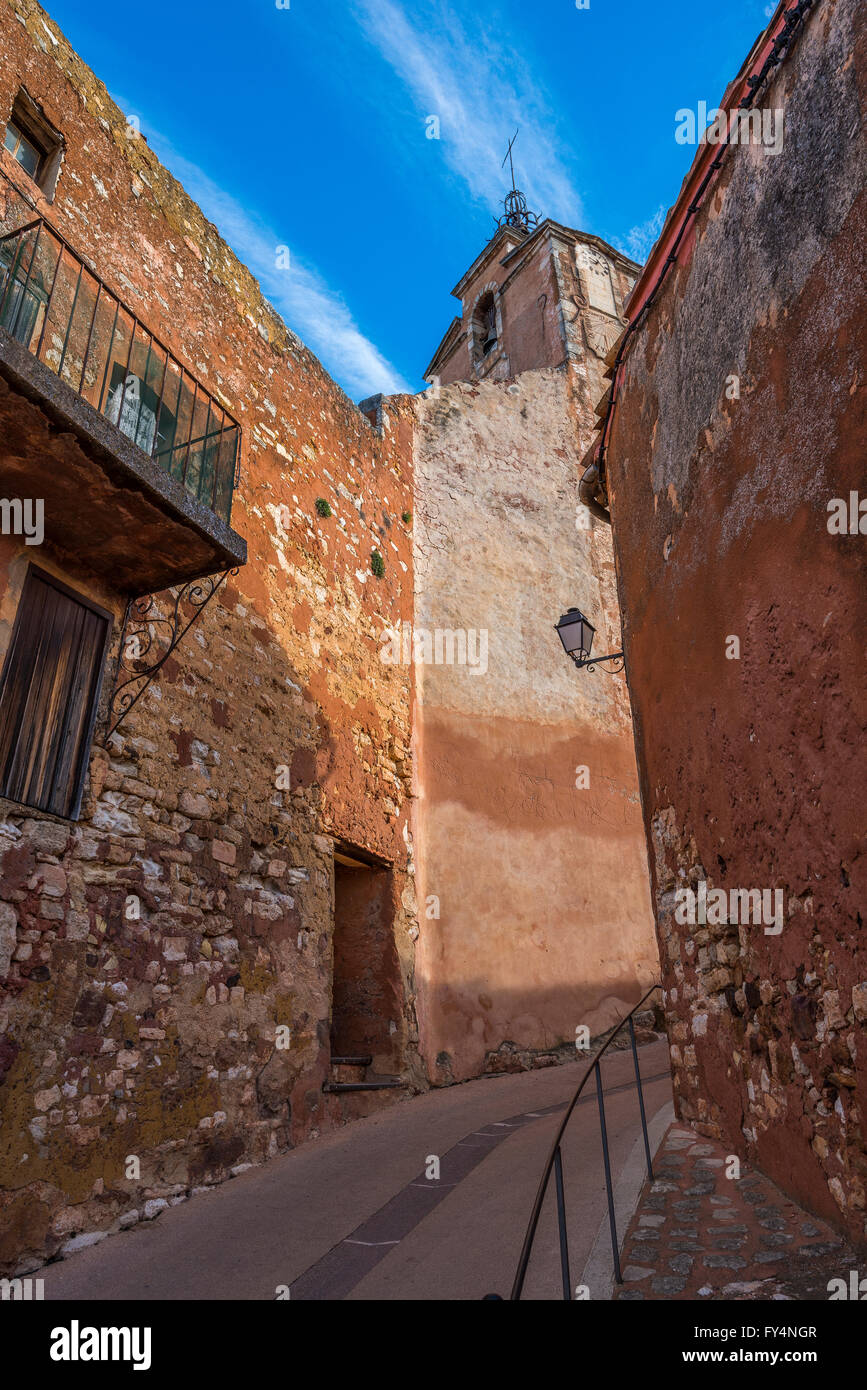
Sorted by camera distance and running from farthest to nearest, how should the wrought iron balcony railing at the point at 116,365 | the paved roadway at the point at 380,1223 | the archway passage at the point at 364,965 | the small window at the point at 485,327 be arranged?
the small window at the point at 485,327 < the archway passage at the point at 364,965 < the wrought iron balcony railing at the point at 116,365 < the paved roadway at the point at 380,1223

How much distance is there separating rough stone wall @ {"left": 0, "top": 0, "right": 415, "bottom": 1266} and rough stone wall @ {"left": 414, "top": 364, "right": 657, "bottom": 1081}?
715 millimetres

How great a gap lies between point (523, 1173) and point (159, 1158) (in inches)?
87.0

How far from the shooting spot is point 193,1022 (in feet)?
18.9

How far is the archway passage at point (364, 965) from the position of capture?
822cm

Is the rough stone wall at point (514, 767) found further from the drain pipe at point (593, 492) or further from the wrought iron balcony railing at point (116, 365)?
the wrought iron balcony railing at point (116, 365)

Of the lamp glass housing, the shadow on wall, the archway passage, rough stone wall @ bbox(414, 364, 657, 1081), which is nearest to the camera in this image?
the lamp glass housing

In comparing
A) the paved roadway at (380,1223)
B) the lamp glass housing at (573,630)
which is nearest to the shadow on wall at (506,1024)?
the paved roadway at (380,1223)

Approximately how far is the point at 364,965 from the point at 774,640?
576 centimetres

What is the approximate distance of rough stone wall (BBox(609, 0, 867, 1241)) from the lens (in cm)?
360

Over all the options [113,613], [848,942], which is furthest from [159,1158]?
[848,942]

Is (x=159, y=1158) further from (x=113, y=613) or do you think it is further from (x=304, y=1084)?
(x=113, y=613)

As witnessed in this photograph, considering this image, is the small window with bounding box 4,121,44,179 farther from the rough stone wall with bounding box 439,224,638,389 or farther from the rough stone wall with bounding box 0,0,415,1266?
the rough stone wall with bounding box 439,224,638,389

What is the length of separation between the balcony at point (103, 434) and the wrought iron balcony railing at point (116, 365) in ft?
0.03

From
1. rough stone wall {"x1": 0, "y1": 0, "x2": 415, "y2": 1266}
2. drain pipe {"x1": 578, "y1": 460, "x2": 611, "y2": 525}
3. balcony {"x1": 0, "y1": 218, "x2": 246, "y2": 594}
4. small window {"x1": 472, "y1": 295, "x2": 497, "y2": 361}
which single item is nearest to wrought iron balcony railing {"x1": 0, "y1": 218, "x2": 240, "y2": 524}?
balcony {"x1": 0, "y1": 218, "x2": 246, "y2": 594}
